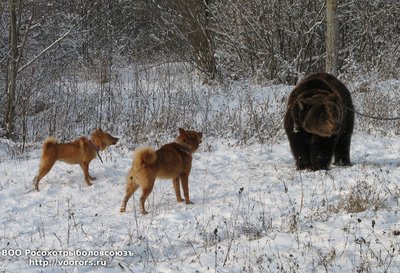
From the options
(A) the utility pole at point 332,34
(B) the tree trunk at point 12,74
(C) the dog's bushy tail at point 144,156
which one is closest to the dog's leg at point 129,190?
(C) the dog's bushy tail at point 144,156

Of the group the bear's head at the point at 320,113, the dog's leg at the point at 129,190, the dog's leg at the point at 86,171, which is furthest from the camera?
the dog's leg at the point at 86,171

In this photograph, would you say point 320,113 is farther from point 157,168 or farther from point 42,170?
point 42,170

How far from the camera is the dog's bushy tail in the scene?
6.19 metres

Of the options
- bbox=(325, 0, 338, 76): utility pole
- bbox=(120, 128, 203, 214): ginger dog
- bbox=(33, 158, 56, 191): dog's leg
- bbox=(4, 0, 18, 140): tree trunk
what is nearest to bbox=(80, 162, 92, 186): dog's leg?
bbox=(33, 158, 56, 191): dog's leg

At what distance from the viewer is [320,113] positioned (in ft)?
23.4

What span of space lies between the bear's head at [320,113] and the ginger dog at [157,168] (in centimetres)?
173

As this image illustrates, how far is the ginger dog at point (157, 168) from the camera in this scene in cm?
626

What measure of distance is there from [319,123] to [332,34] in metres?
6.47

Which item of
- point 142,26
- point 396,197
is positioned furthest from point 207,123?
point 142,26

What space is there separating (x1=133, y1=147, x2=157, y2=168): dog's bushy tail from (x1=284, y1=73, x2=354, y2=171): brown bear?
237 cm

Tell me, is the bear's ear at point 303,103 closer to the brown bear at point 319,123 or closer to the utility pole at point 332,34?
the brown bear at point 319,123

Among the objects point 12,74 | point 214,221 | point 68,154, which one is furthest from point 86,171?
point 12,74

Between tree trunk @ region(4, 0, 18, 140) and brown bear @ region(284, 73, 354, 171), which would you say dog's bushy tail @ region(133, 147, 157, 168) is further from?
tree trunk @ region(4, 0, 18, 140)

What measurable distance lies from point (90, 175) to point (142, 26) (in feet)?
77.2
